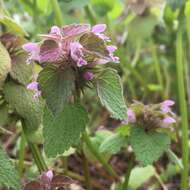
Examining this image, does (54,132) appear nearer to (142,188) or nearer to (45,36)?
(45,36)

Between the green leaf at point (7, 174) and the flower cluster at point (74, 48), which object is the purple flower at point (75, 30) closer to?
the flower cluster at point (74, 48)

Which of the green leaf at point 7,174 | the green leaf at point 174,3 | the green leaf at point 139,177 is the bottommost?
the green leaf at point 139,177

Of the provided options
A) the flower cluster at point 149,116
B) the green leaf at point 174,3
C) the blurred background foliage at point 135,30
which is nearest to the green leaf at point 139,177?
the blurred background foliage at point 135,30

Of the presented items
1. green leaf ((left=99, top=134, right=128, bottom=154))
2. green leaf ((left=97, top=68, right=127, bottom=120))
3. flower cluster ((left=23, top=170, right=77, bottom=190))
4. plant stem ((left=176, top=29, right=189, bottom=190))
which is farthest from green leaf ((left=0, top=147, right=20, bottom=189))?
plant stem ((left=176, top=29, right=189, bottom=190))

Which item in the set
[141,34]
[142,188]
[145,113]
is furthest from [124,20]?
[145,113]

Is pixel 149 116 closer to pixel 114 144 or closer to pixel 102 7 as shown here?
pixel 114 144

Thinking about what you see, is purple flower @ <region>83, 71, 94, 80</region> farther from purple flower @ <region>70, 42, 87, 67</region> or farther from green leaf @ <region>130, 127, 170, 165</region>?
green leaf @ <region>130, 127, 170, 165</region>
